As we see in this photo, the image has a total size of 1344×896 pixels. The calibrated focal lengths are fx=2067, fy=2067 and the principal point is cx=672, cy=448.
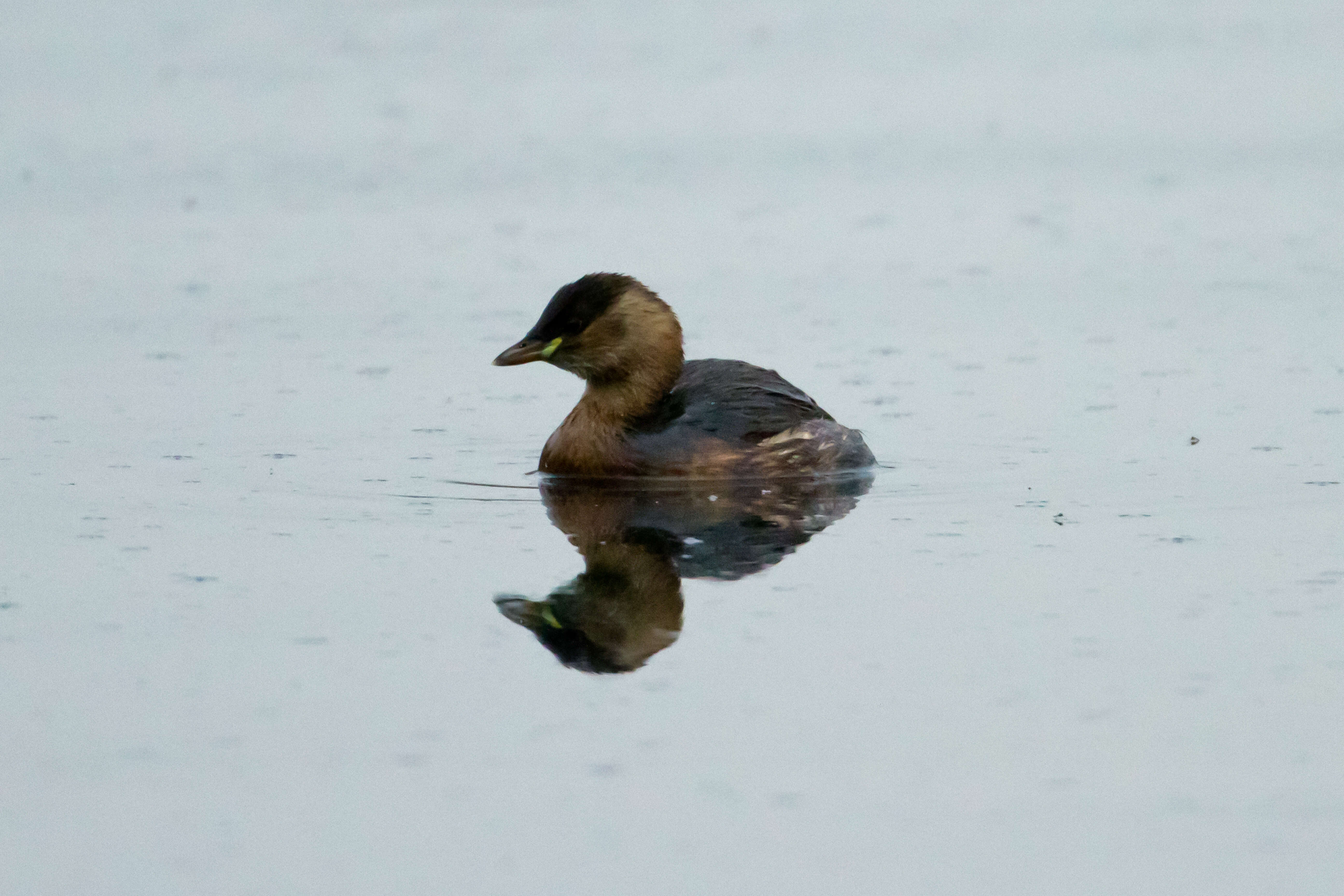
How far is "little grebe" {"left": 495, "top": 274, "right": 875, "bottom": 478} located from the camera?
9.36 metres

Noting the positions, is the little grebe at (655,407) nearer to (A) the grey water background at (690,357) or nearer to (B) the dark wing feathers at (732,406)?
(B) the dark wing feathers at (732,406)

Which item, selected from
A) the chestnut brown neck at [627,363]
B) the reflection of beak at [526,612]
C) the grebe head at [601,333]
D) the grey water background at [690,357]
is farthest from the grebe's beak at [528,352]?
→ the reflection of beak at [526,612]

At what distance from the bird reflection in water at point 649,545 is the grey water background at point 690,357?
0.13 metres

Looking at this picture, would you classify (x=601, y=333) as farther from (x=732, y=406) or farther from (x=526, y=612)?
(x=526, y=612)

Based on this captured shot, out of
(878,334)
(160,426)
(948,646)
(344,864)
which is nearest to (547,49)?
(878,334)

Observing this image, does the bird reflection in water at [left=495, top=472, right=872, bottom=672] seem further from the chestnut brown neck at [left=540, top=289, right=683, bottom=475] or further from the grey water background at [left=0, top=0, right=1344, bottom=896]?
the chestnut brown neck at [left=540, top=289, right=683, bottom=475]

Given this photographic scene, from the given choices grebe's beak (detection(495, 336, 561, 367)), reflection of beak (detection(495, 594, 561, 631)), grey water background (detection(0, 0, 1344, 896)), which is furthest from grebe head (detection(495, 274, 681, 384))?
reflection of beak (detection(495, 594, 561, 631))

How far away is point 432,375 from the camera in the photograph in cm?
1121

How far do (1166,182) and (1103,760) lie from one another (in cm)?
1091

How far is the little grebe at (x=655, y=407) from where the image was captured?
30.7ft

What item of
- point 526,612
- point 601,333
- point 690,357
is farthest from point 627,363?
point 526,612

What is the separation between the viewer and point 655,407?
9.73 m

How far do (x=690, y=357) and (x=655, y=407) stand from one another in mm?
2150

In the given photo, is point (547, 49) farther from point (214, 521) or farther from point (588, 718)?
point (588, 718)
